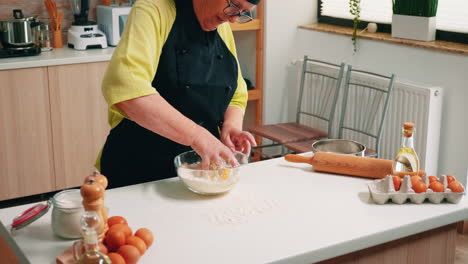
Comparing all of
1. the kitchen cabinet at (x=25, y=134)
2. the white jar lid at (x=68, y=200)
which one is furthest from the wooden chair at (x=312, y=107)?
the white jar lid at (x=68, y=200)

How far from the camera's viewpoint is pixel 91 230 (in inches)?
41.1

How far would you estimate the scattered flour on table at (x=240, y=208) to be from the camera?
155 cm

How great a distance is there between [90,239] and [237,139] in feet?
2.92

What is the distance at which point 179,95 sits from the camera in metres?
1.91

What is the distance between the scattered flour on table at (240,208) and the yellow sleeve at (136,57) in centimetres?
35

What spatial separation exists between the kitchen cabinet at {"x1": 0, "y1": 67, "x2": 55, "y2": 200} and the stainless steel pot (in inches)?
9.1

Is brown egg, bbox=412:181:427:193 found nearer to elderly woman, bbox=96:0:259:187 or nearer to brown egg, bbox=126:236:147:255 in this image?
elderly woman, bbox=96:0:259:187

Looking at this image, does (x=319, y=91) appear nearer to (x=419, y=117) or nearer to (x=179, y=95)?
(x=419, y=117)

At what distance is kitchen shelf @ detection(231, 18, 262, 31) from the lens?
410 cm

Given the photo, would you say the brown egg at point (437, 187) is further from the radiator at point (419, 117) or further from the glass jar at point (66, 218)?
the radiator at point (419, 117)

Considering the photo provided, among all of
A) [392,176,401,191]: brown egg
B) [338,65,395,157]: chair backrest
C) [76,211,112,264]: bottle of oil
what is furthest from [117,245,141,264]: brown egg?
[338,65,395,157]: chair backrest

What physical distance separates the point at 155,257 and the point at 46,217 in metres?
0.37

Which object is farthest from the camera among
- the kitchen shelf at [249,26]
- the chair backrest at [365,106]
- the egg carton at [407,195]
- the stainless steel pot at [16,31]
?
the kitchen shelf at [249,26]

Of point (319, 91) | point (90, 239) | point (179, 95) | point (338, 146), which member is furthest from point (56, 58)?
point (90, 239)
